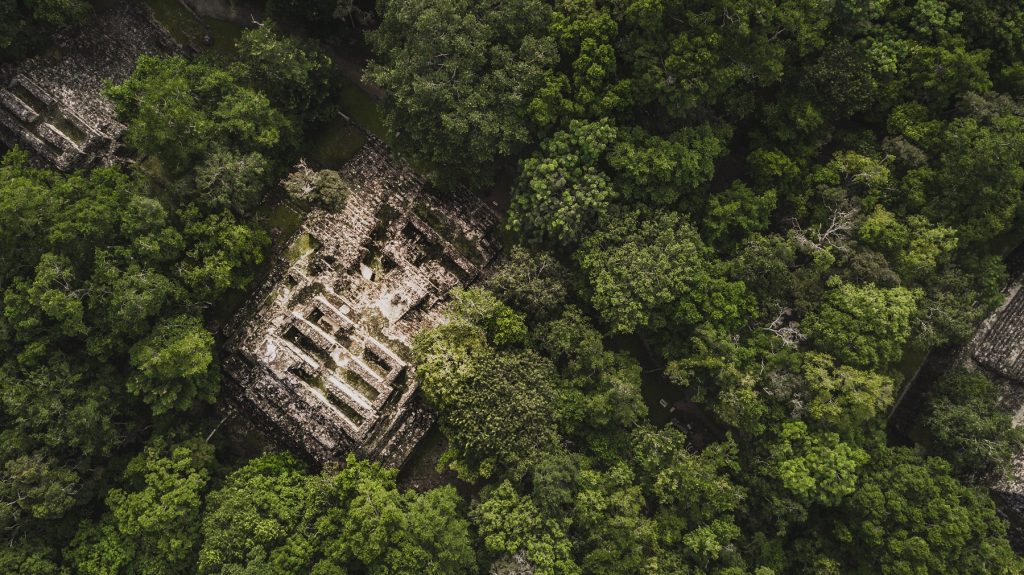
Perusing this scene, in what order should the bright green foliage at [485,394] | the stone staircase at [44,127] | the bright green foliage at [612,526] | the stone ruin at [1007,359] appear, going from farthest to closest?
1. the stone ruin at [1007,359]
2. the stone staircase at [44,127]
3. the bright green foliage at [485,394]
4. the bright green foliage at [612,526]

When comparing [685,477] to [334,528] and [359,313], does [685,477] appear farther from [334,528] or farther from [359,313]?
[359,313]

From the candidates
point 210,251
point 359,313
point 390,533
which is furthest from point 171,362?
point 390,533

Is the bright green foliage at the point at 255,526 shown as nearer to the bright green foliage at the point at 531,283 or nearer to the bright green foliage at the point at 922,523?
the bright green foliage at the point at 531,283

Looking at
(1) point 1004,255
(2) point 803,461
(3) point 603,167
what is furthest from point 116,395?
(1) point 1004,255

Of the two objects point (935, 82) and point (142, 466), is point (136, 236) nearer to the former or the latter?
point (142, 466)

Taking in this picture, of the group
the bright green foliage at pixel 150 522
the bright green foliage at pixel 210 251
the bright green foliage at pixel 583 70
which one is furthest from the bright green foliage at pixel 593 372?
the bright green foliage at pixel 150 522

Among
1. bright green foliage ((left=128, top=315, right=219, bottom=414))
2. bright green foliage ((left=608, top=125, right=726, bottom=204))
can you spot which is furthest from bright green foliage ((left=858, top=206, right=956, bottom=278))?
bright green foliage ((left=128, top=315, right=219, bottom=414))

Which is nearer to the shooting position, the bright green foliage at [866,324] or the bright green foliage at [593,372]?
the bright green foliage at [866,324]
